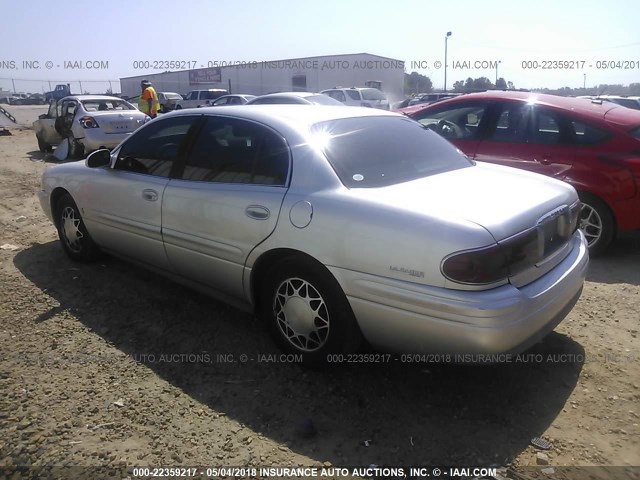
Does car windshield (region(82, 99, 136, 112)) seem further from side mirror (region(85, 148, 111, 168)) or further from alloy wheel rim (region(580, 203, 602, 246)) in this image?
alloy wheel rim (region(580, 203, 602, 246))

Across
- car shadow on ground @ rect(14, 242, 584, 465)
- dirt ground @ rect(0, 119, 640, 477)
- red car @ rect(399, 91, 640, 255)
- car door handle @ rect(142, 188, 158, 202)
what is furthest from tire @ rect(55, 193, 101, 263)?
red car @ rect(399, 91, 640, 255)

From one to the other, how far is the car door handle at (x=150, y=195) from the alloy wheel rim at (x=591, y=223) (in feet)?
12.8

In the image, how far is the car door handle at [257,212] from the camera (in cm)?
303

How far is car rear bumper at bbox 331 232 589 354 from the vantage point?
238 centimetres

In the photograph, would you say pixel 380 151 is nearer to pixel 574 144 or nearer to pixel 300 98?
pixel 574 144

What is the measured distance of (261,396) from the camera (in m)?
2.88

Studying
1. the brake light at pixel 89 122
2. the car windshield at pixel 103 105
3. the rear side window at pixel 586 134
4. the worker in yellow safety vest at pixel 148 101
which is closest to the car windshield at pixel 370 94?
the worker in yellow safety vest at pixel 148 101

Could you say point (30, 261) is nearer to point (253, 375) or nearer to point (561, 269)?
point (253, 375)

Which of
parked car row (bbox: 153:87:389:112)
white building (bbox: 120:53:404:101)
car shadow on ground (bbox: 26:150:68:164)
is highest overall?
white building (bbox: 120:53:404:101)

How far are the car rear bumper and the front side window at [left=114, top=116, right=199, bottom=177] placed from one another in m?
1.80

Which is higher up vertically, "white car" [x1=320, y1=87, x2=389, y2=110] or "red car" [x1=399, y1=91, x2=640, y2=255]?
"white car" [x1=320, y1=87, x2=389, y2=110]

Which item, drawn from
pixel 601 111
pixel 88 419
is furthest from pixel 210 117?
pixel 601 111

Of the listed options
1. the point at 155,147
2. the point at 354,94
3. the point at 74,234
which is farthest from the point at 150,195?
the point at 354,94

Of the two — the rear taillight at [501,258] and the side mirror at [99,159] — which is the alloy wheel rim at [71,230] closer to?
the side mirror at [99,159]
